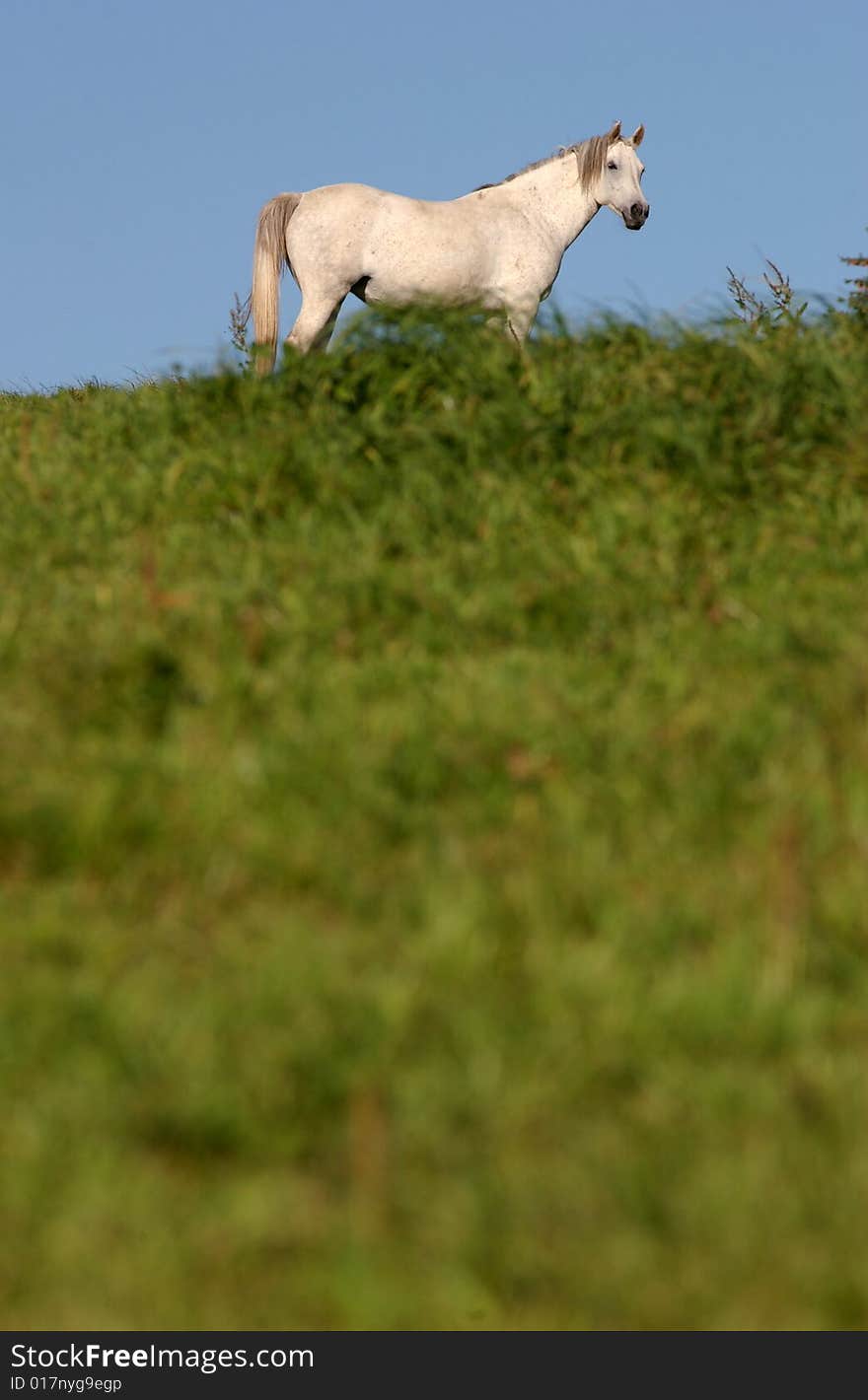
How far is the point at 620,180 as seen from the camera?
11602 millimetres

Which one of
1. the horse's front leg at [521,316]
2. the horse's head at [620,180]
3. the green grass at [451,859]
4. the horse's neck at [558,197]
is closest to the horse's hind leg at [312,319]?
the horse's front leg at [521,316]

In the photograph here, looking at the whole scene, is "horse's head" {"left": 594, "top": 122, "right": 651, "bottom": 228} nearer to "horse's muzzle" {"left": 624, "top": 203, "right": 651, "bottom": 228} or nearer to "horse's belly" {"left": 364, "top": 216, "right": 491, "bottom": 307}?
"horse's muzzle" {"left": 624, "top": 203, "right": 651, "bottom": 228}

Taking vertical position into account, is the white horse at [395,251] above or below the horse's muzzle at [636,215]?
below

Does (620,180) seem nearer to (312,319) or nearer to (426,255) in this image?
(426,255)

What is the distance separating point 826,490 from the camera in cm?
720

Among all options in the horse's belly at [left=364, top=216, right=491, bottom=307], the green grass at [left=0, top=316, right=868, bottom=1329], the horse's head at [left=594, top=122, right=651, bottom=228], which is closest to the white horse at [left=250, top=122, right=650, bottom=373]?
the horse's belly at [left=364, top=216, right=491, bottom=307]

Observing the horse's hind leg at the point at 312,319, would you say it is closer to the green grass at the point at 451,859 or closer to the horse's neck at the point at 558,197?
the horse's neck at the point at 558,197

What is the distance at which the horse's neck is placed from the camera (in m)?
11.4

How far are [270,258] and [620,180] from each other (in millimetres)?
2688

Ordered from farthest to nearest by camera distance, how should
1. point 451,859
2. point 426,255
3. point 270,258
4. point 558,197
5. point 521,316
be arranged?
point 558,197 < point 270,258 < point 426,255 < point 521,316 < point 451,859

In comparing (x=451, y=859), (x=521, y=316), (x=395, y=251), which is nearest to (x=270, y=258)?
(x=395, y=251)

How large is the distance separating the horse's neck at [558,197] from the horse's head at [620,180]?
134mm

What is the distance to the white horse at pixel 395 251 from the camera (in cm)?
1095
